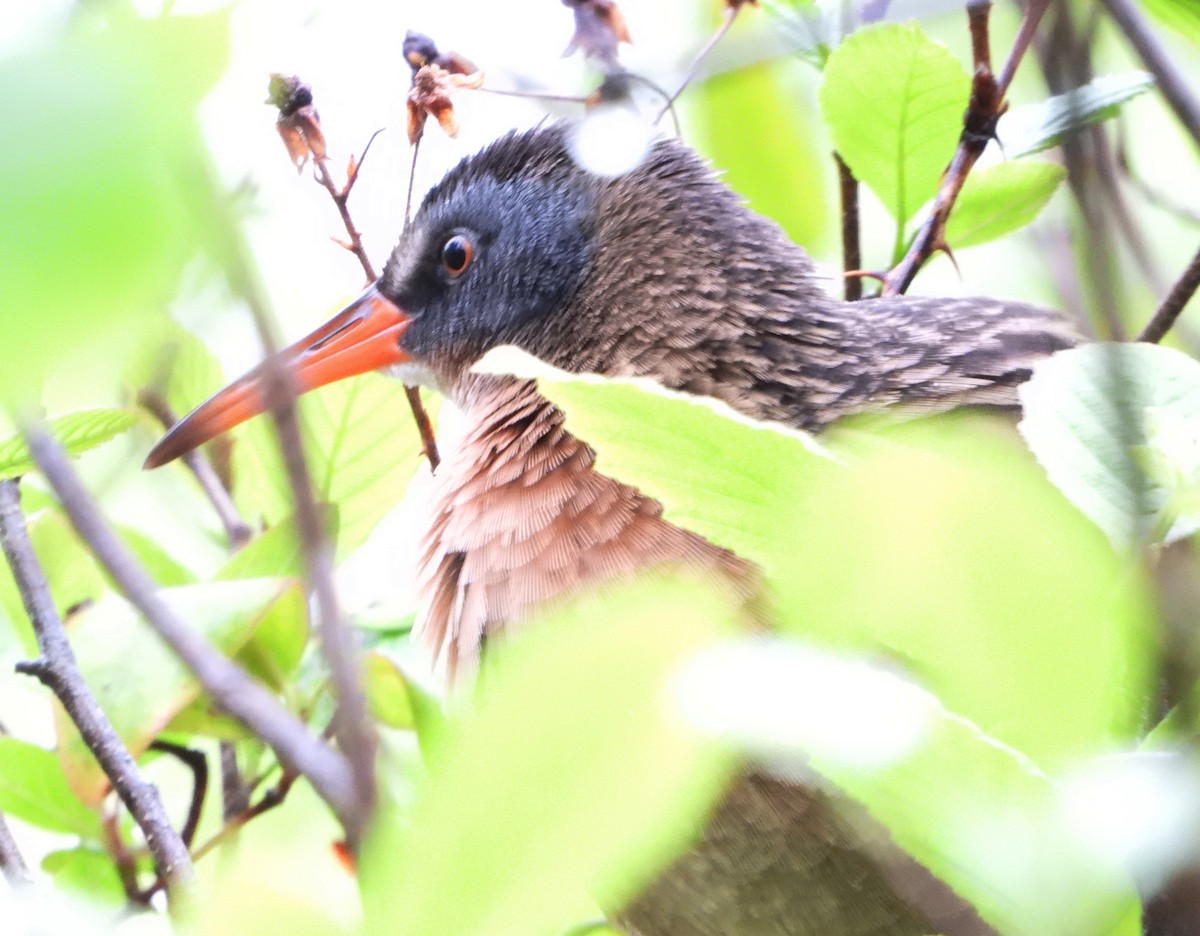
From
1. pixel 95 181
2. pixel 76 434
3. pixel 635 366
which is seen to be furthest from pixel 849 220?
pixel 95 181

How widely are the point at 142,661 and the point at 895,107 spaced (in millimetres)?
726

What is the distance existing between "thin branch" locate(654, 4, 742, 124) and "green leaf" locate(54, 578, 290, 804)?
51 cm

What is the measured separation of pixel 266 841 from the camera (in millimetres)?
880

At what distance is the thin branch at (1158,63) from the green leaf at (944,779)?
28 cm

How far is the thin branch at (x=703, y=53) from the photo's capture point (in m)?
0.92

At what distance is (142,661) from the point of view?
0.80 m

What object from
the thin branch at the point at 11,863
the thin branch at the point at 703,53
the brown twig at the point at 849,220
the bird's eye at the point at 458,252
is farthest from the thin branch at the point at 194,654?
the bird's eye at the point at 458,252

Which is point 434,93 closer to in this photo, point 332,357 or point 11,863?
point 332,357

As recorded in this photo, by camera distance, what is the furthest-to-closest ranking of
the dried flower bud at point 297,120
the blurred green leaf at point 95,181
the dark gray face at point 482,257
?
1. the dark gray face at point 482,257
2. the dried flower bud at point 297,120
3. the blurred green leaf at point 95,181

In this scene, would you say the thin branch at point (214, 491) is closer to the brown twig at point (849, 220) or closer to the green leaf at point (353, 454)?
the green leaf at point (353, 454)

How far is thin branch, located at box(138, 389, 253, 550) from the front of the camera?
1.08m

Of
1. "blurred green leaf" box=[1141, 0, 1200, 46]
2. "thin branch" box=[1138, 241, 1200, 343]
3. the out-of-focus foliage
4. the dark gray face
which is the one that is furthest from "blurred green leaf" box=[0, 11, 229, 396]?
the dark gray face

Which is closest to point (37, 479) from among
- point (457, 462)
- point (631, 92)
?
point (457, 462)

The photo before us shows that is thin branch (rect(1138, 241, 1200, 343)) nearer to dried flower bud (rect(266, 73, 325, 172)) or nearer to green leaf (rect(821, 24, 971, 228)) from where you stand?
green leaf (rect(821, 24, 971, 228))
